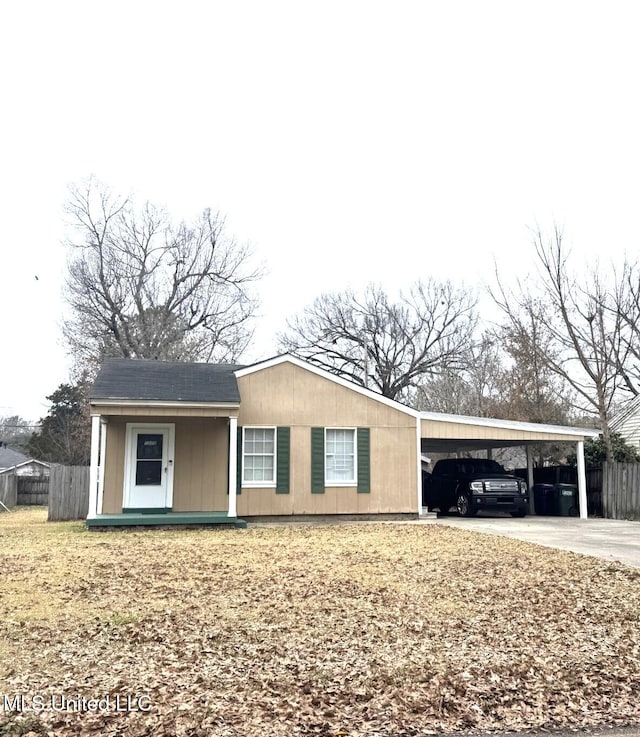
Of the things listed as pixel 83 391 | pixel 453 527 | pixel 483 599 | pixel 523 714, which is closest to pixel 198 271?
pixel 83 391

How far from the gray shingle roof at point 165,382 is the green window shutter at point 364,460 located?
10.8 ft

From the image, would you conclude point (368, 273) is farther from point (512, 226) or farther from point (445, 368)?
point (512, 226)

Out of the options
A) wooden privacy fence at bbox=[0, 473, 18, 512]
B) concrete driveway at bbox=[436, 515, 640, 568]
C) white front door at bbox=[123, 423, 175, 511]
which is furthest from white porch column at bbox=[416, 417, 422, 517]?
wooden privacy fence at bbox=[0, 473, 18, 512]

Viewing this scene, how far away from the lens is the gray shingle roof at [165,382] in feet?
46.2

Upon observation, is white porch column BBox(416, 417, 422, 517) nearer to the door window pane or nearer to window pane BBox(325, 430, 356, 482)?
window pane BBox(325, 430, 356, 482)

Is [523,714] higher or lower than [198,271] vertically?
lower

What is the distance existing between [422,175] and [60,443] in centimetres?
2900

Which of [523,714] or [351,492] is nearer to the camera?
[523,714]

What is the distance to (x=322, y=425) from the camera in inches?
626

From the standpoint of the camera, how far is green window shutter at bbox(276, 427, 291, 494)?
15406 millimetres

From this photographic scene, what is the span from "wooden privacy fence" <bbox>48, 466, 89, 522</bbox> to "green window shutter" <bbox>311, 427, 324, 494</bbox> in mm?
5808

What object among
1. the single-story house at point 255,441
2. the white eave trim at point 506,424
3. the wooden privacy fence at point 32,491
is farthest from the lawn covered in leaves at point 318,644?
the wooden privacy fence at point 32,491

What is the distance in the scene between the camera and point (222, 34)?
9117 millimetres

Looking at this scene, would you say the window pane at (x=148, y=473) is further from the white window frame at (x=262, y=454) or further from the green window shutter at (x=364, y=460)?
the green window shutter at (x=364, y=460)
